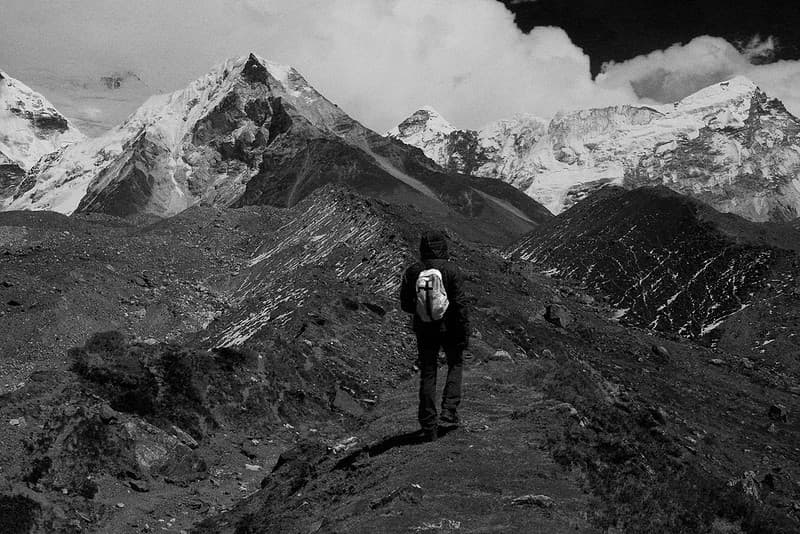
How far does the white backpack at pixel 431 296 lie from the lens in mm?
10656

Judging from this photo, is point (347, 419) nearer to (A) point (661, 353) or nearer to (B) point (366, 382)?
(B) point (366, 382)

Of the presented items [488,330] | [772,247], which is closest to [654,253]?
[772,247]

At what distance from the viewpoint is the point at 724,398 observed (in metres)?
30.6

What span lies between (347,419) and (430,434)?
7.39 m

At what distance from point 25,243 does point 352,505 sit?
3875 cm

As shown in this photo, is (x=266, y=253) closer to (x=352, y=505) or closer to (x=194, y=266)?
(x=194, y=266)

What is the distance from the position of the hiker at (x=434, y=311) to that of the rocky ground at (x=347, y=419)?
0.85 meters

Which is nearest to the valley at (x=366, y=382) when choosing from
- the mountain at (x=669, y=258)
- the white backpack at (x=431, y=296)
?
the mountain at (x=669, y=258)

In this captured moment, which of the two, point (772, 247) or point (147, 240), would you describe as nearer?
point (147, 240)

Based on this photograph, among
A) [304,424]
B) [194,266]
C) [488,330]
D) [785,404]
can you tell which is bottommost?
[785,404]

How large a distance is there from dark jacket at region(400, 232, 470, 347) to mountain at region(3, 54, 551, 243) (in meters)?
110

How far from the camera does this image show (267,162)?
140 meters

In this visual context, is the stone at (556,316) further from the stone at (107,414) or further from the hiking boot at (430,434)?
the hiking boot at (430,434)

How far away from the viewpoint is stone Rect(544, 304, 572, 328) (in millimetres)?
35094
